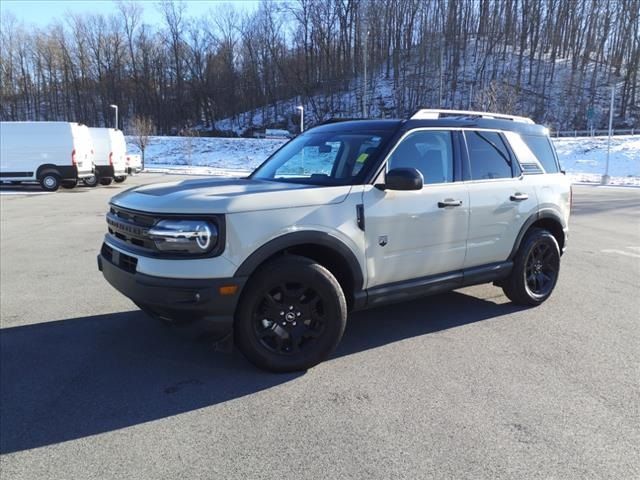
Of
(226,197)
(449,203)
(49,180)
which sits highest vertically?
(226,197)

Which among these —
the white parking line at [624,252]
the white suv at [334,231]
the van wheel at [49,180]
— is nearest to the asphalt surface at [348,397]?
the white suv at [334,231]

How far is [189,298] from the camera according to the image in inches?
125

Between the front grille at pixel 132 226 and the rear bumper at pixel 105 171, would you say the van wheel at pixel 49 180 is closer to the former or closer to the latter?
the rear bumper at pixel 105 171

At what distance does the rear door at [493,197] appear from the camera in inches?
181

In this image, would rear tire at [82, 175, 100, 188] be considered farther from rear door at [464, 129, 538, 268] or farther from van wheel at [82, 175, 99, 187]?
rear door at [464, 129, 538, 268]

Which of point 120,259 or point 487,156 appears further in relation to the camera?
point 487,156

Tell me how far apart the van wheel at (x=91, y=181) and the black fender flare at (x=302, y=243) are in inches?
786

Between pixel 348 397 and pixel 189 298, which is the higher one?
pixel 189 298

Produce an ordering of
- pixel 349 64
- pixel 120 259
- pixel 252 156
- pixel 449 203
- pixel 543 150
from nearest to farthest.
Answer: pixel 120 259
pixel 449 203
pixel 543 150
pixel 252 156
pixel 349 64

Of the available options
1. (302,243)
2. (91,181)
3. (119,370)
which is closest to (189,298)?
(302,243)

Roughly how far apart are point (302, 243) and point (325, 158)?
1213mm

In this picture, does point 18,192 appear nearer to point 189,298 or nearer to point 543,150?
point 189,298

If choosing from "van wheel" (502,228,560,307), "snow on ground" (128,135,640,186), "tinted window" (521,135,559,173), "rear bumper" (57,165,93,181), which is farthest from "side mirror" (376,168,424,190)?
"snow on ground" (128,135,640,186)

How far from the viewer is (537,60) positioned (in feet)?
239
